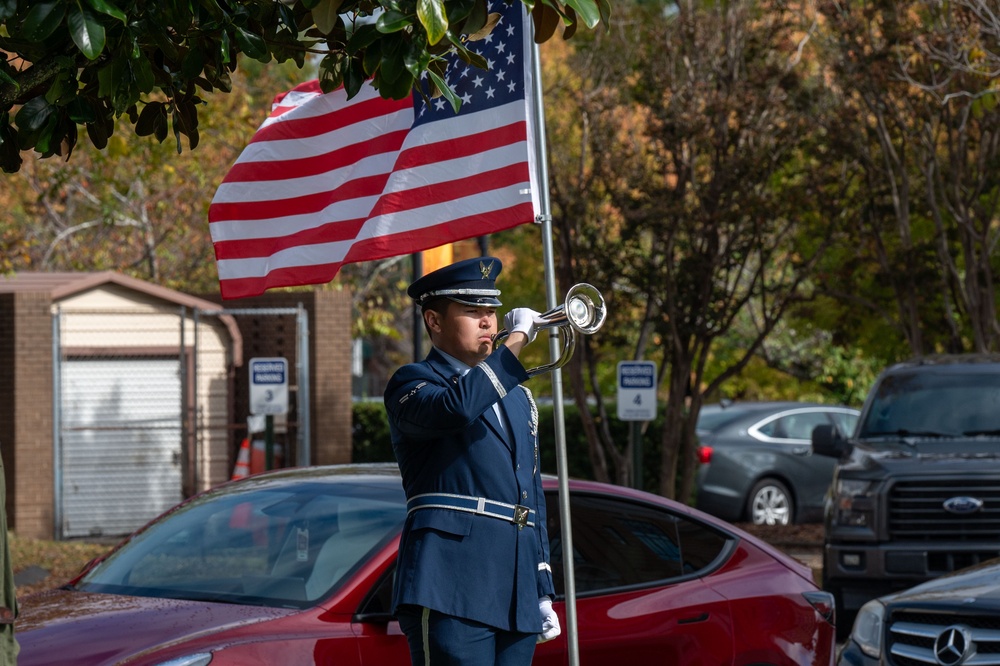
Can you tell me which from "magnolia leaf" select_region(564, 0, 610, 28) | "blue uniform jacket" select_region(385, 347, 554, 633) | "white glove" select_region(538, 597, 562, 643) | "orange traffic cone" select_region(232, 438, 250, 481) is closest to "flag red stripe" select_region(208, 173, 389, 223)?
"blue uniform jacket" select_region(385, 347, 554, 633)

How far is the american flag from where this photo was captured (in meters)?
5.91

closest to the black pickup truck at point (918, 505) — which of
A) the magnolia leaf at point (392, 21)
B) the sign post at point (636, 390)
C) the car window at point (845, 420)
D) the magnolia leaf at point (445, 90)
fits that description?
the sign post at point (636, 390)

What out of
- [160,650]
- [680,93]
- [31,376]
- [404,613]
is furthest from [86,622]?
[31,376]

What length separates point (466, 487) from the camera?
14.2 feet

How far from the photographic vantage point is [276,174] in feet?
21.8

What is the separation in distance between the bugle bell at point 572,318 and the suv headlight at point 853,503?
583 centimetres

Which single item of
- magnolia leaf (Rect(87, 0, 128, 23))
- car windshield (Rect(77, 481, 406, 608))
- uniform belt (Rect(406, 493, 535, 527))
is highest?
magnolia leaf (Rect(87, 0, 128, 23))

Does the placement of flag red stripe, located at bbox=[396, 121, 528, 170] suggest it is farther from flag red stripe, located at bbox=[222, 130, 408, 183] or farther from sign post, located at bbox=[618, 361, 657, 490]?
sign post, located at bbox=[618, 361, 657, 490]

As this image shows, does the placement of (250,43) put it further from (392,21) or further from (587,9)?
(587,9)

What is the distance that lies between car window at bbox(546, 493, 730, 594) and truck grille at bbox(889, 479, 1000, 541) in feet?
12.6

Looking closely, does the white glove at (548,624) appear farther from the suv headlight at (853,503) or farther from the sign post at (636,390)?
the sign post at (636,390)

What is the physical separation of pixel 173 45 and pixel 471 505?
1.67 m

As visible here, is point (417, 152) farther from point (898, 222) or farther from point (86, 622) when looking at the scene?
point (898, 222)

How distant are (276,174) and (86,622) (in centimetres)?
245
